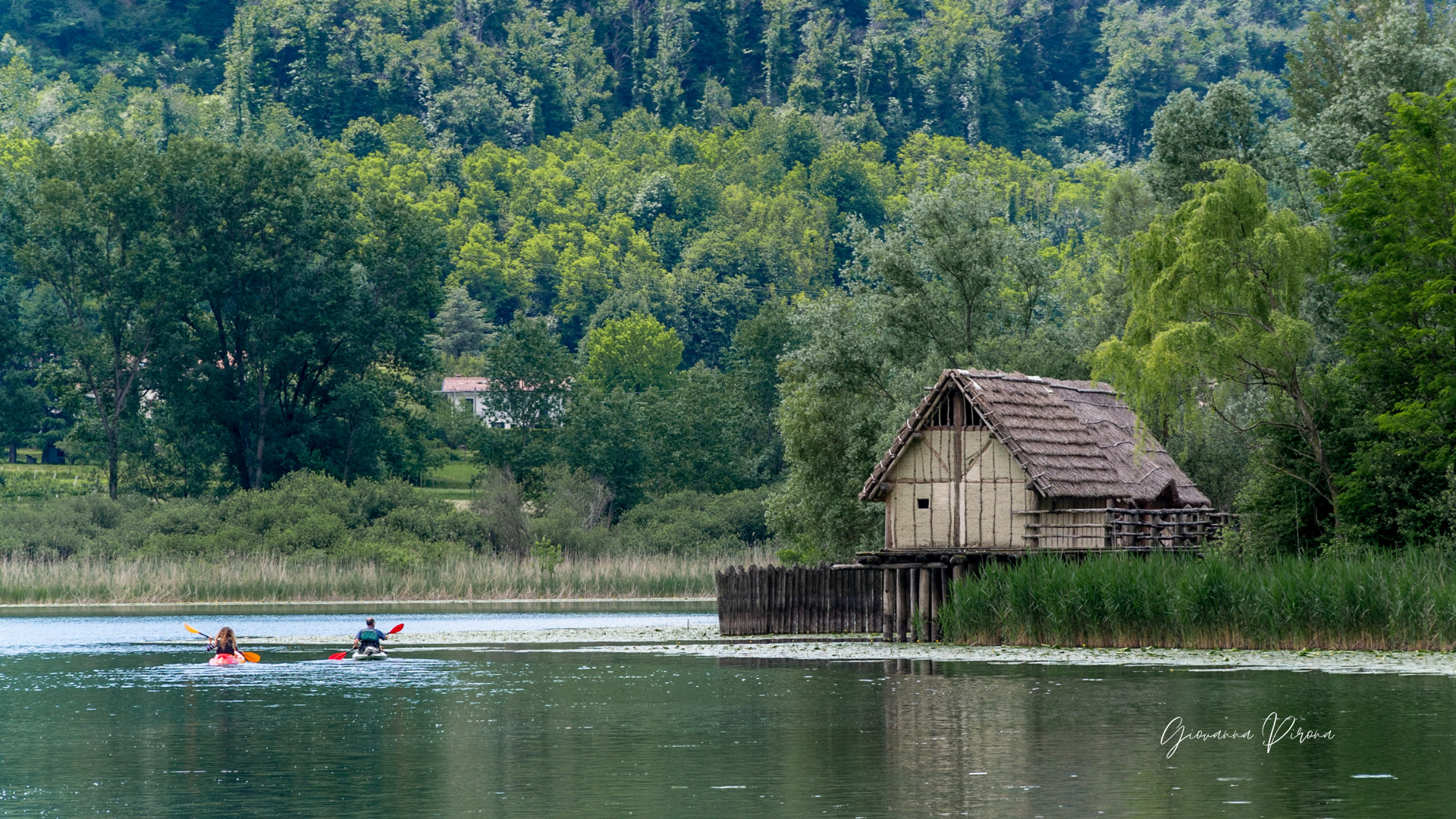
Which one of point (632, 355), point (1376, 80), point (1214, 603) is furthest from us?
point (632, 355)

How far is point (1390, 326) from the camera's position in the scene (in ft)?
129

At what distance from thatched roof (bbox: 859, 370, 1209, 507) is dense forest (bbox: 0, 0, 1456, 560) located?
178 cm

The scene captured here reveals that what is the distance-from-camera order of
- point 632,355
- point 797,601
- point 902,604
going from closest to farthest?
1. point 902,604
2. point 797,601
3. point 632,355

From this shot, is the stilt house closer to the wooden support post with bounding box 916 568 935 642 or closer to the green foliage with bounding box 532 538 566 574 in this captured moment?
the wooden support post with bounding box 916 568 935 642

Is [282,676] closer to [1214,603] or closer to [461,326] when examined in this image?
[1214,603]

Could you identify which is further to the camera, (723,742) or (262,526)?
(262,526)

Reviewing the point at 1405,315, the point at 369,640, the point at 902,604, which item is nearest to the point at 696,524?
the point at 902,604

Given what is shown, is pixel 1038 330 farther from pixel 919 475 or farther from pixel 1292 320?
pixel 1292 320

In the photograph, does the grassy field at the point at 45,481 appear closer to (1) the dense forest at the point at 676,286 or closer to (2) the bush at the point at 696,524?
(1) the dense forest at the point at 676,286

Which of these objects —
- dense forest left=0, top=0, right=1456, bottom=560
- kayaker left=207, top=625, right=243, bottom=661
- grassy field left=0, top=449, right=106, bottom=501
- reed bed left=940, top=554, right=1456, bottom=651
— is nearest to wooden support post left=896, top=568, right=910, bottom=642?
reed bed left=940, top=554, right=1456, bottom=651

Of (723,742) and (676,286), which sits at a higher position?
(676,286)

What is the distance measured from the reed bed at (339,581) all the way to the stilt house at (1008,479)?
78.8ft

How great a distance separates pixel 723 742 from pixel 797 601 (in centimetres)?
2171

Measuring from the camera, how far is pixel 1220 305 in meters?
38.5
